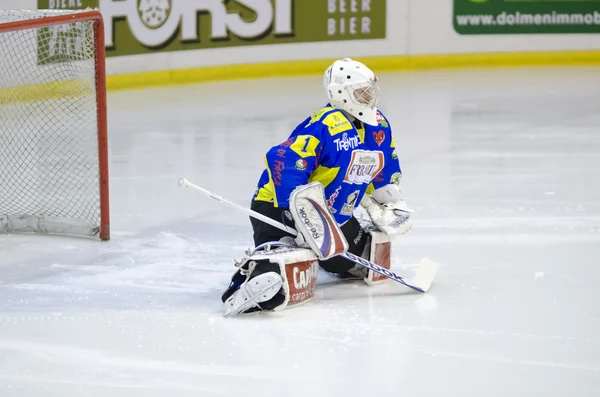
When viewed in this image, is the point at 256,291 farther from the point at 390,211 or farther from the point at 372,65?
the point at 372,65

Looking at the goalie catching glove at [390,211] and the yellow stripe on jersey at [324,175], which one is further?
the goalie catching glove at [390,211]

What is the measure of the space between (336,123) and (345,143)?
0.07 metres

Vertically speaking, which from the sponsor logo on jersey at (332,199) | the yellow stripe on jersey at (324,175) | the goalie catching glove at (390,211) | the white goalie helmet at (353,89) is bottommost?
the goalie catching glove at (390,211)

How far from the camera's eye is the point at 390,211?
3.89m

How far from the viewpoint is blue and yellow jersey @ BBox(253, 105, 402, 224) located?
3486 mm

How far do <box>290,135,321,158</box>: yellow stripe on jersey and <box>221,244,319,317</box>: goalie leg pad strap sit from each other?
12.5 inches

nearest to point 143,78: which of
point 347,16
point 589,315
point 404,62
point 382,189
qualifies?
point 347,16

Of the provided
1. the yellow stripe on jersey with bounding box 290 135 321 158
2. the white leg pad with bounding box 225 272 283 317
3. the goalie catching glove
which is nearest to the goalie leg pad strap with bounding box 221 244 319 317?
the white leg pad with bounding box 225 272 283 317

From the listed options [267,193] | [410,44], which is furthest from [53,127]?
[410,44]

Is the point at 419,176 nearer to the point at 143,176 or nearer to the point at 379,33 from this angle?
the point at 143,176

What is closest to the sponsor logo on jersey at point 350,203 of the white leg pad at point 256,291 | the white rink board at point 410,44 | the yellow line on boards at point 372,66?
the white leg pad at point 256,291

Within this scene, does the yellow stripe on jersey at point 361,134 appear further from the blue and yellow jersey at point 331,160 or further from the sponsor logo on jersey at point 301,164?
the sponsor logo on jersey at point 301,164

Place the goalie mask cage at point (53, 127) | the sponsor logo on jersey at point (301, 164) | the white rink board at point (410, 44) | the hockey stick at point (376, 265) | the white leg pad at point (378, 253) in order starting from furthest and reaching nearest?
the white rink board at point (410, 44) → the goalie mask cage at point (53, 127) → the white leg pad at point (378, 253) → the hockey stick at point (376, 265) → the sponsor logo on jersey at point (301, 164)

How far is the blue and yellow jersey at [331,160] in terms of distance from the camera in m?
3.49
